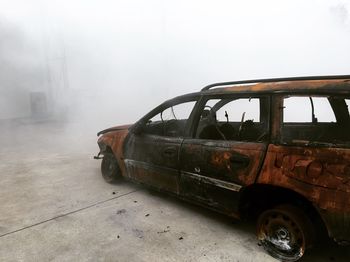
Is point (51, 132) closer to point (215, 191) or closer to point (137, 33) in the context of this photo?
point (137, 33)

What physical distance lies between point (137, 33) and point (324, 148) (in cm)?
791

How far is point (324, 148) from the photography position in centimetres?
207

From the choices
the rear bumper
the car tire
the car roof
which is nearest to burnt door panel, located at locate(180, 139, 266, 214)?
the car roof

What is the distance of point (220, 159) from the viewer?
8.77 ft

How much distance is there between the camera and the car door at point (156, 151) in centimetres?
316

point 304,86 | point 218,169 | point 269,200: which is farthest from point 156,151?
point 304,86

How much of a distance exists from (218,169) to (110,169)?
1971 mm

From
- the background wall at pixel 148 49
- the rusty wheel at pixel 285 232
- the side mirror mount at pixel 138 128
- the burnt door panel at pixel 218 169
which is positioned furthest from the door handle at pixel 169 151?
the background wall at pixel 148 49

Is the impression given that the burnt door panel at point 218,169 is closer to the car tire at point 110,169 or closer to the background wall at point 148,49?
the car tire at point 110,169

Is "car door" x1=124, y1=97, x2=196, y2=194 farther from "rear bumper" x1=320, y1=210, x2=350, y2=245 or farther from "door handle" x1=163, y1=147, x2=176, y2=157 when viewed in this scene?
"rear bumper" x1=320, y1=210, x2=350, y2=245

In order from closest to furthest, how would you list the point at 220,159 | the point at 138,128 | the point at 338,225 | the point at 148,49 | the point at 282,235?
the point at 338,225 → the point at 282,235 → the point at 220,159 → the point at 138,128 → the point at 148,49

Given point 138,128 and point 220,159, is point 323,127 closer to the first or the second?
point 220,159

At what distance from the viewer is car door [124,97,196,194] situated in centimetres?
316

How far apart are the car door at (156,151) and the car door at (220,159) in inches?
5.5
